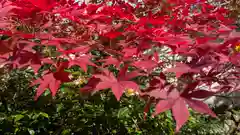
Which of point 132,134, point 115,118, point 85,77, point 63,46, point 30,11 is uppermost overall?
point 30,11

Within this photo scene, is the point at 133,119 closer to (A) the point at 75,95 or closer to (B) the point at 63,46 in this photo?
(A) the point at 75,95

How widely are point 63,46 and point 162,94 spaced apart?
1.61ft

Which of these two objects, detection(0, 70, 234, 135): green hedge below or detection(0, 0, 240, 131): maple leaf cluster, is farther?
→ detection(0, 70, 234, 135): green hedge below

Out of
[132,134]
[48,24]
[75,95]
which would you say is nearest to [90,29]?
[48,24]

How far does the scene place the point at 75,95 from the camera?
5.68 ft

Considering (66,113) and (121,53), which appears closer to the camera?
(121,53)

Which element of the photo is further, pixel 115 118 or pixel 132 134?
pixel 132 134

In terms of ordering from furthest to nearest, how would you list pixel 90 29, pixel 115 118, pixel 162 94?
pixel 115 118
pixel 90 29
pixel 162 94

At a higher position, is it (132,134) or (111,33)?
(111,33)

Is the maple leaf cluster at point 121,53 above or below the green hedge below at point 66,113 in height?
above

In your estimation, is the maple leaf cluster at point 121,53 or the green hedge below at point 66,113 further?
the green hedge below at point 66,113

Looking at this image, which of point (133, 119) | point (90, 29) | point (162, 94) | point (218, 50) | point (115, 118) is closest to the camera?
point (162, 94)

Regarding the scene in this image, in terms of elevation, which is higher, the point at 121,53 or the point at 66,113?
the point at 121,53

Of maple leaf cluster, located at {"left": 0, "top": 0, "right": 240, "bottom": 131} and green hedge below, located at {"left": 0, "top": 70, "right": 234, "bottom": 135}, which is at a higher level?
maple leaf cluster, located at {"left": 0, "top": 0, "right": 240, "bottom": 131}
